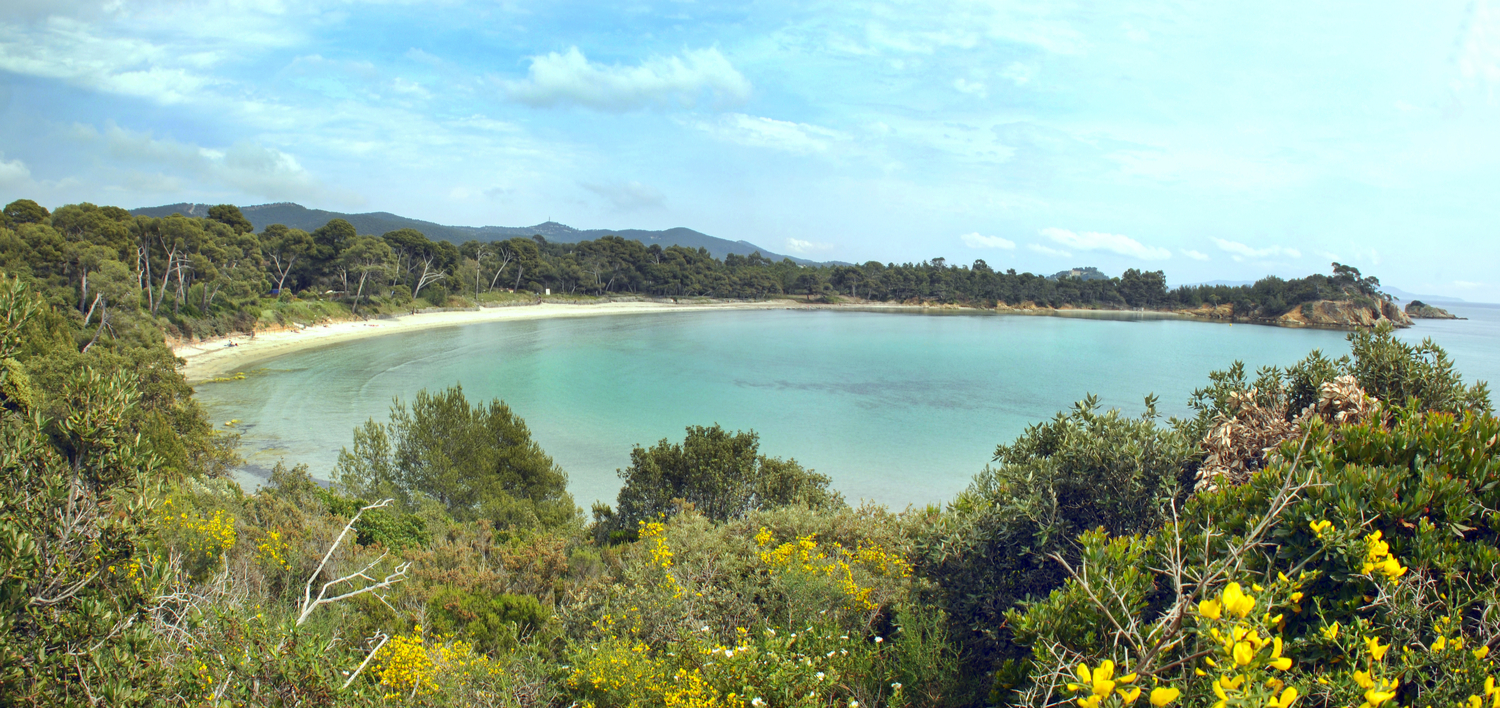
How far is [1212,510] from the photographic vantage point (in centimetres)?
322

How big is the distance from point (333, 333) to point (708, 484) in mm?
37955

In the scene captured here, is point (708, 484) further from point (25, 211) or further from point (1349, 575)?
point (25, 211)

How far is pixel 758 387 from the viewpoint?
2983 centimetres

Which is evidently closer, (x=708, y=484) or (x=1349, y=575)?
(x=1349, y=575)

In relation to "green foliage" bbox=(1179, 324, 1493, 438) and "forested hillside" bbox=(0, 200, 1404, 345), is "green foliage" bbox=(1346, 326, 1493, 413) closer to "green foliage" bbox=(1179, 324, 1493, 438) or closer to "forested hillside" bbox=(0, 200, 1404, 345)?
"green foliage" bbox=(1179, 324, 1493, 438)

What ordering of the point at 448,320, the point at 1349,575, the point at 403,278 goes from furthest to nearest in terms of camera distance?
the point at 403,278 → the point at 448,320 → the point at 1349,575

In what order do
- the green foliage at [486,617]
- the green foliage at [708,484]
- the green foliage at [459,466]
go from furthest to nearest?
the green foliage at [459,466], the green foliage at [708,484], the green foliage at [486,617]

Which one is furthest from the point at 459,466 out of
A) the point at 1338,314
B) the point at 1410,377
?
the point at 1338,314

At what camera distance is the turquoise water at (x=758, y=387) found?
61.1ft

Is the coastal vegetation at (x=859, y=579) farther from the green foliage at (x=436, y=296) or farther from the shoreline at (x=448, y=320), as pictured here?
the green foliage at (x=436, y=296)

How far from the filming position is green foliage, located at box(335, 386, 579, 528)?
11969 millimetres

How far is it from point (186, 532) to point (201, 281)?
3578 cm

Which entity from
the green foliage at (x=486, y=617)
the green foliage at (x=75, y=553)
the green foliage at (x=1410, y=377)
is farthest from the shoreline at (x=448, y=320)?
the green foliage at (x=1410, y=377)

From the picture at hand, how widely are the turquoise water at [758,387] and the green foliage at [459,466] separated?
2.17 meters
